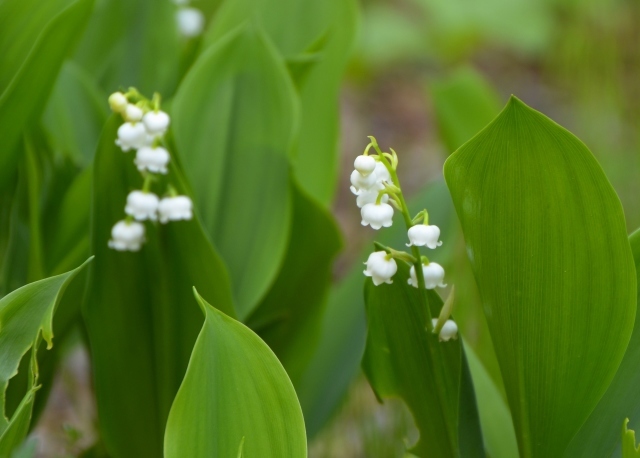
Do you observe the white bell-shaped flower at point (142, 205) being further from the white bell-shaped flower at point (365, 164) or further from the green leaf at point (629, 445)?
the green leaf at point (629, 445)

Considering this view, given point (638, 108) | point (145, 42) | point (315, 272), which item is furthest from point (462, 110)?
point (638, 108)

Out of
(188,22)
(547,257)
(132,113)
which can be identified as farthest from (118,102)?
(188,22)

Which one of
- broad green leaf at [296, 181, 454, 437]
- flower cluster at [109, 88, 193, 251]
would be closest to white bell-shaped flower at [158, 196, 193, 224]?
flower cluster at [109, 88, 193, 251]

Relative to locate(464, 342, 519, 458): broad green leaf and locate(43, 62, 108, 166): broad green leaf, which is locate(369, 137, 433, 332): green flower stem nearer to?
locate(464, 342, 519, 458): broad green leaf

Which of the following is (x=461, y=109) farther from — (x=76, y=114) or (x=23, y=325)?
(x=23, y=325)

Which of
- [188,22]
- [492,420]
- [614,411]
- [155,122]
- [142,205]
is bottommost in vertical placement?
[492,420]

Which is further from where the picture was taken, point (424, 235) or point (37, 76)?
point (37, 76)

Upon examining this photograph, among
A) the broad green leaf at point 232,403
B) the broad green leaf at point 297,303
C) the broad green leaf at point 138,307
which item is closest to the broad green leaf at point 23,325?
the broad green leaf at point 232,403
